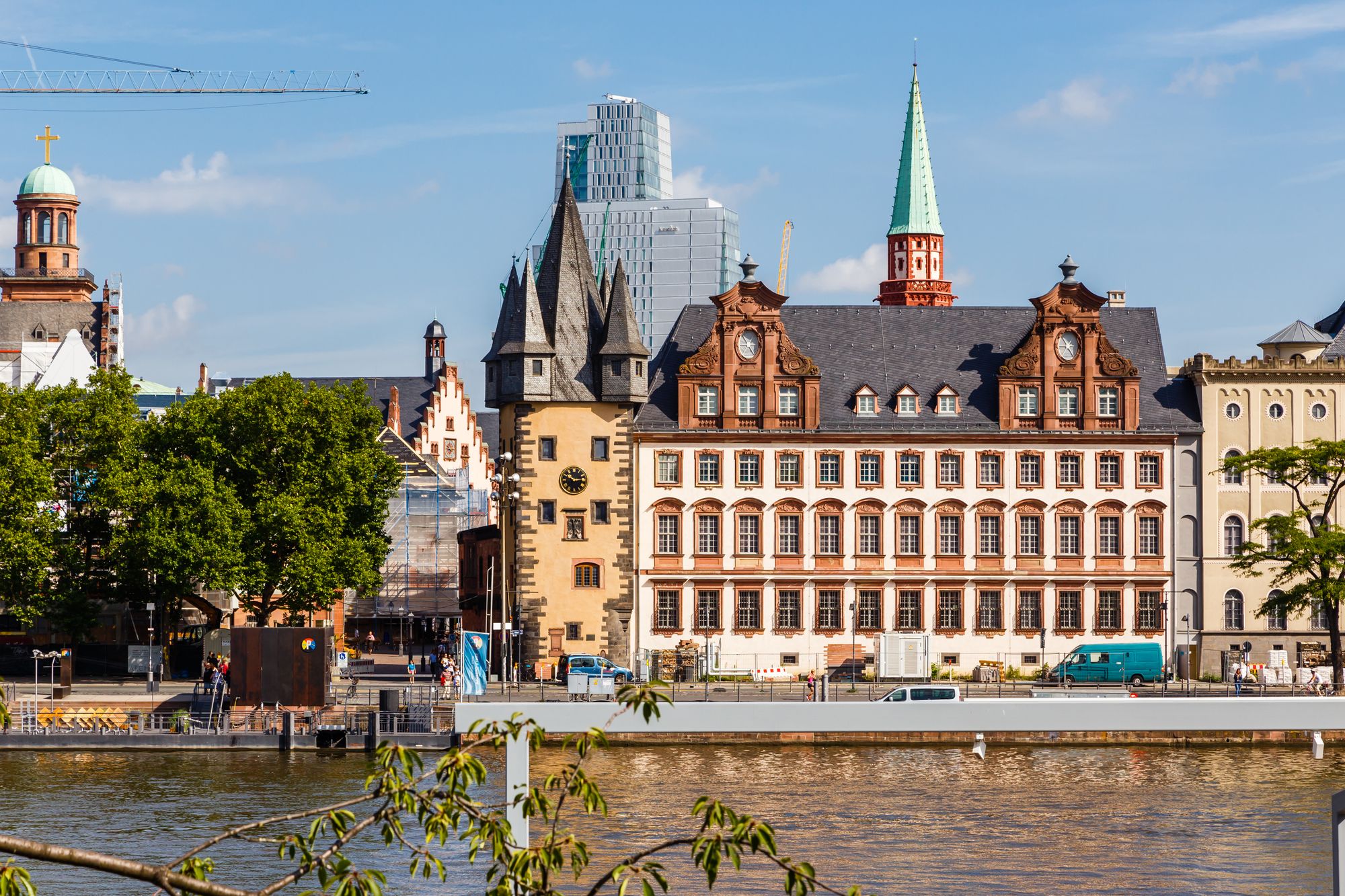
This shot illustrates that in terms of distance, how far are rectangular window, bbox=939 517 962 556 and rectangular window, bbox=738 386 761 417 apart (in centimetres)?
924

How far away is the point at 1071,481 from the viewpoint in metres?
84.5

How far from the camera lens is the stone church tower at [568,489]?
83.1 metres

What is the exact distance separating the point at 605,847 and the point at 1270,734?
3269 cm

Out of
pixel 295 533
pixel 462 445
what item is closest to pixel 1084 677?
pixel 295 533

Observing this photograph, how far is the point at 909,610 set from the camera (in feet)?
276

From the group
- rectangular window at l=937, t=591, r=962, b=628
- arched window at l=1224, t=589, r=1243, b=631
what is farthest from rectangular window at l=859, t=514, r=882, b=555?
arched window at l=1224, t=589, r=1243, b=631

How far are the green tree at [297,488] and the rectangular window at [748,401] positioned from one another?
52.0 ft

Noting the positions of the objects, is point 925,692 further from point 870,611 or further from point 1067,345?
point 1067,345

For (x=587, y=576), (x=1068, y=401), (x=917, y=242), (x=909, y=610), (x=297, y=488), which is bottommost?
(x=909, y=610)

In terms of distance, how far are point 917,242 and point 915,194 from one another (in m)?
4.28

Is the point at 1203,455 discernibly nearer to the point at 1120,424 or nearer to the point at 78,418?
the point at 1120,424

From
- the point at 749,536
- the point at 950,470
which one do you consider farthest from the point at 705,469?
the point at 950,470

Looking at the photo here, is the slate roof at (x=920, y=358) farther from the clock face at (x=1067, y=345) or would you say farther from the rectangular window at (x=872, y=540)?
the rectangular window at (x=872, y=540)

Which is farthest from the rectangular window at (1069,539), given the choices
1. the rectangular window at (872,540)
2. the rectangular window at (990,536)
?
the rectangular window at (872,540)
